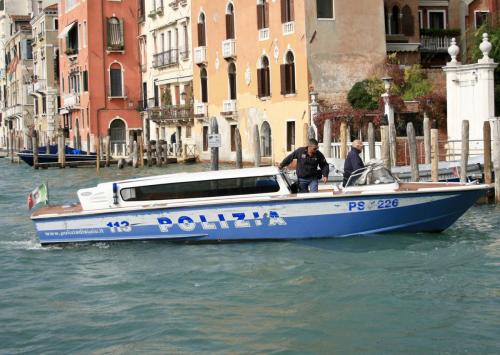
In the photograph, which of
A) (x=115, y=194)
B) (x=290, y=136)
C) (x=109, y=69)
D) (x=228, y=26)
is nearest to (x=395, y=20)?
(x=290, y=136)

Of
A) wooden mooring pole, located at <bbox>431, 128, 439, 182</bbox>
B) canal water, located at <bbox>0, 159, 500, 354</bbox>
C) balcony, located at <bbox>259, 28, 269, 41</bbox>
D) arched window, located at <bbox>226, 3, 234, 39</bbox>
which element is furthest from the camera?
arched window, located at <bbox>226, 3, 234, 39</bbox>

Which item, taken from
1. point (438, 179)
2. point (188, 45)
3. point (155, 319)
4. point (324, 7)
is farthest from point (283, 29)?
point (155, 319)

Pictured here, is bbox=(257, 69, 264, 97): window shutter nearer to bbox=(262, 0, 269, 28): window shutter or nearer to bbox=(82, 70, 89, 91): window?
bbox=(262, 0, 269, 28): window shutter

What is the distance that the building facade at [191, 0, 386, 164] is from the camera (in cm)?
2577

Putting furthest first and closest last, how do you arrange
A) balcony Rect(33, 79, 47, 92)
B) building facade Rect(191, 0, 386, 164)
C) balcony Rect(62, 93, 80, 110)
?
balcony Rect(33, 79, 47, 92) → balcony Rect(62, 93, 80, 110) → building facade Rect(191, 0, 386, 164)

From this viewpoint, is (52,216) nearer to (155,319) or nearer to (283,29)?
(155,319)

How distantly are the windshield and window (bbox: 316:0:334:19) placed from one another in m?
13.9

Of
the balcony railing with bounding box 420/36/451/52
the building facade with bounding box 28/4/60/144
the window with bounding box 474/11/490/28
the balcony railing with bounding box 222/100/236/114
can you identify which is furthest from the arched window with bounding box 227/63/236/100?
the building facade with bounding box 28/4/60/144

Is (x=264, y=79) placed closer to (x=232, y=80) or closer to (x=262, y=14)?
(x=262, y=14)

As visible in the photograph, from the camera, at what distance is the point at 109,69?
4072 cm

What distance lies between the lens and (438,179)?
54.1 ft

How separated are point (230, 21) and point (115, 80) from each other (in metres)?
11.6

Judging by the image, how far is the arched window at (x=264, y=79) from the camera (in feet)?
92.8

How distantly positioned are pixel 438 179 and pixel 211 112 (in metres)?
17.2
